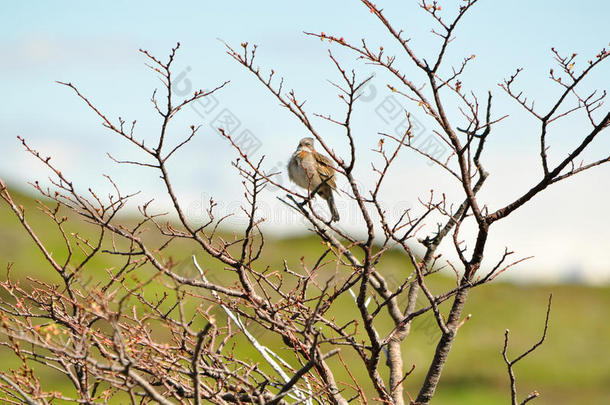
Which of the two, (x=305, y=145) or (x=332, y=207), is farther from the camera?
(x=305, y=145)

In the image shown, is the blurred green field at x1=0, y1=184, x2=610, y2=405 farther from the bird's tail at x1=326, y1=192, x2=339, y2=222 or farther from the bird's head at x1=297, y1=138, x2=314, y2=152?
the bird's head at x1=297, y1=138, x2=314, y2=152

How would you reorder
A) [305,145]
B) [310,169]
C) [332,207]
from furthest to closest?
[305,145], [332,207], [310,169]

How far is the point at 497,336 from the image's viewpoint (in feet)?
46.1

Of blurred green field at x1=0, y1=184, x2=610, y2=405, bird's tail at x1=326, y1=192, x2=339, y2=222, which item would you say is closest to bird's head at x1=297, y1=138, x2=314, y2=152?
bird's tail at x1=326, y1=192, x2=339, y2=222

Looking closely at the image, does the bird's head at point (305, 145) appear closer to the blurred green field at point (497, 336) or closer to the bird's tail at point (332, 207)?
the bird's tail at point (332, 207)

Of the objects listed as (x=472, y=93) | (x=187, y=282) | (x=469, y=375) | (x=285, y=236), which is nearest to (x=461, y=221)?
(x=472, y=93)

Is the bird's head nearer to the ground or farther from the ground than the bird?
farther from the ground

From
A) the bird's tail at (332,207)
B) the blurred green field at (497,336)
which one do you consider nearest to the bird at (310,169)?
the bird's tail at (332,207)

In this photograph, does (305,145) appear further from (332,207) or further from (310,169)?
(332,207)

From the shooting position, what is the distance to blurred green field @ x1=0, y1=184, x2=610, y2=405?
12.0m

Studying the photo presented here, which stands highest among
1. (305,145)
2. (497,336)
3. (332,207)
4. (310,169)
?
(497,336)

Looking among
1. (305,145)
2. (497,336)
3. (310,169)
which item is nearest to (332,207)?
(310,169)

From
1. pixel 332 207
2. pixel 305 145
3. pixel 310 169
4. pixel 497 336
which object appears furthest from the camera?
pixel 497 336

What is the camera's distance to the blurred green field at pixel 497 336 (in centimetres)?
1198
